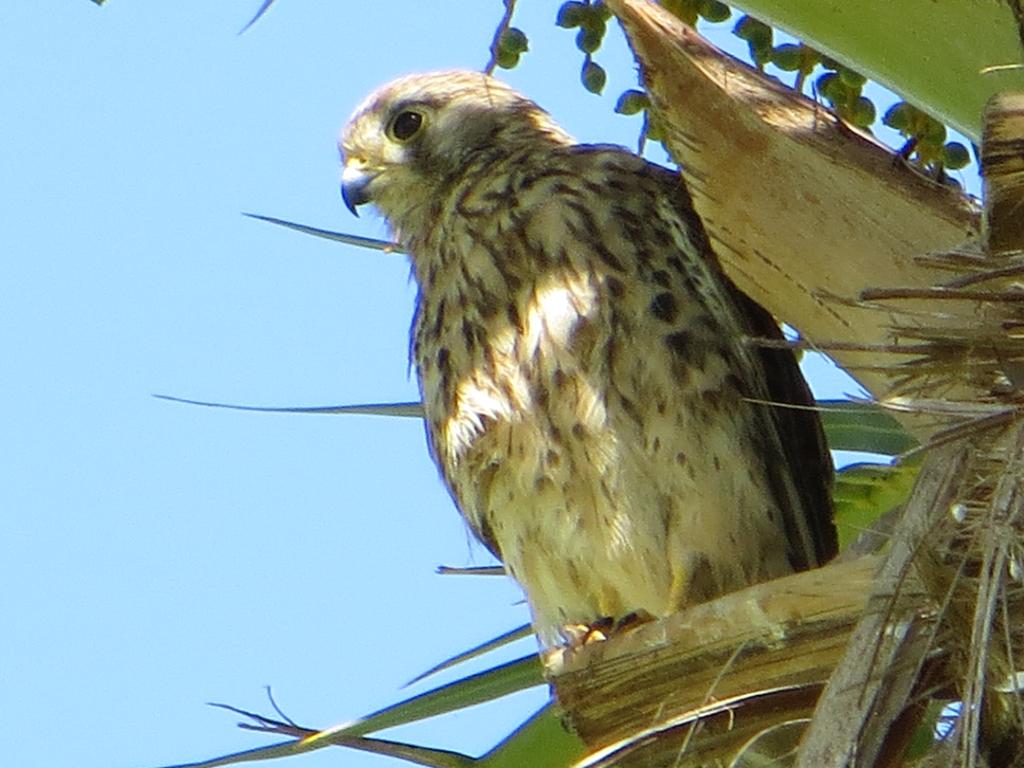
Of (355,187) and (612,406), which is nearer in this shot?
(612,406)

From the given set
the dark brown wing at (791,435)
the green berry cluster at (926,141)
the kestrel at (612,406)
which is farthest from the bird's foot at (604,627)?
the green berry cluster at (926,141)

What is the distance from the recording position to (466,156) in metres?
3.72

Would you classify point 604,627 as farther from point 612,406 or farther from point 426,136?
point 426,136

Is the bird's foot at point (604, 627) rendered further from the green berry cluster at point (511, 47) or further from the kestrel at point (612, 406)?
the green berry cluster at point (511, 47)

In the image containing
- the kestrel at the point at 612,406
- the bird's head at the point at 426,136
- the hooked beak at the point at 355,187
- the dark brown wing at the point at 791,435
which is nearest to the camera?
the kestrel at the point at 612,406

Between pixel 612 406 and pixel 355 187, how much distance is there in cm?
110

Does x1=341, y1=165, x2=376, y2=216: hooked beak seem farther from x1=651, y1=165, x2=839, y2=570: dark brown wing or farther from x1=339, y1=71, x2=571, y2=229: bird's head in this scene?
x1=651, y1=165, x2=839, y2=570: dark brown wing

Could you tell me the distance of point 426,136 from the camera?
12.6 feet

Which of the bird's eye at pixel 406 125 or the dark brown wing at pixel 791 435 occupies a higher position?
the bird's eye at pixel 406 125

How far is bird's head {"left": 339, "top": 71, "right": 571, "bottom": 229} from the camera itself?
371 centimetres

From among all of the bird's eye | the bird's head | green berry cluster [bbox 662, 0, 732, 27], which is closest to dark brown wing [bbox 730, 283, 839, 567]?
green berry cluster [bbox 662, 0, 732, 27]

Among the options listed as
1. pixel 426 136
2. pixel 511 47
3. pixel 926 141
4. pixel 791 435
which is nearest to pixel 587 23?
pixel 511 47

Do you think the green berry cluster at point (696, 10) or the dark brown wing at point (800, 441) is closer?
the green berry cluster at point (696, 10)

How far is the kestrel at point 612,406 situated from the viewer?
117 inches
